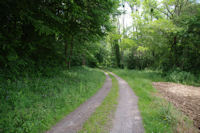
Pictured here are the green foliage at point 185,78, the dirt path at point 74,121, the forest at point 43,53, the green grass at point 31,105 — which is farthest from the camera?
the green foliage at point 185,78

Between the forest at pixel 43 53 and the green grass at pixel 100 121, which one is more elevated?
the forest at pixel 43 53

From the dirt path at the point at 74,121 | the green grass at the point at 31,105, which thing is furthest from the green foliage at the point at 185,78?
the dirt path at the point at 74,121

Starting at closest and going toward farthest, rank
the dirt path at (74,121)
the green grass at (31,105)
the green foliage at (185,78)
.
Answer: the green grass at (31,105) → the dirt path at (74,121) → the green foliage at (185,78)

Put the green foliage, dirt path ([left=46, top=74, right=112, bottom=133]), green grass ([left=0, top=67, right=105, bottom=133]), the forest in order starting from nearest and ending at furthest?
green grass ([left=0, top=67, right=105, bottom=133]) → dirt path ([left=46, top=74, right=112, bottom=133]) → the forest → the green foliage

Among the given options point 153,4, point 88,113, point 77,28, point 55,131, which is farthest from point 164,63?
point 55,131

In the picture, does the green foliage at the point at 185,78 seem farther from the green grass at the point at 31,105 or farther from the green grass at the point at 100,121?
the green grass at the point at 31,105

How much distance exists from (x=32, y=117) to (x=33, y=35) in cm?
620

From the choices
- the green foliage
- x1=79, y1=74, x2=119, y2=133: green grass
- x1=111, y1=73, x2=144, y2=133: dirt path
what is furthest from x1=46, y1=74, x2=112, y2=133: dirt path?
the green foliage

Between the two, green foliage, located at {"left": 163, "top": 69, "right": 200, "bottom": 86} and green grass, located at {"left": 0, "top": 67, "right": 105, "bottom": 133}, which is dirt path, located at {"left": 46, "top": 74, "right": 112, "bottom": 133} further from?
green foliage, located at {"left": 163, "top": 69, "right": 200, "bottom": 86}

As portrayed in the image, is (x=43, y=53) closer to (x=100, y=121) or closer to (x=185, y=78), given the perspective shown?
(x=100, y=121)

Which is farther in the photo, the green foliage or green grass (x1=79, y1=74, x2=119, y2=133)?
the green foliage

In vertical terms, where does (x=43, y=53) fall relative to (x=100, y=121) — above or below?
above

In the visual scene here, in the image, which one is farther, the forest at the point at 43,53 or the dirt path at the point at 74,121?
the forest at the point at 43,53

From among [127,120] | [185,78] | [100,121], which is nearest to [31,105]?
[100,121]
